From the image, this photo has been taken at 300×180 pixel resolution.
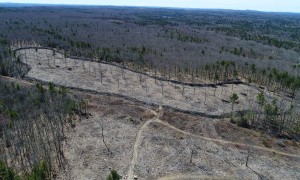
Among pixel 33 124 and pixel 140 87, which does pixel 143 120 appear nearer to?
pixel 140 87

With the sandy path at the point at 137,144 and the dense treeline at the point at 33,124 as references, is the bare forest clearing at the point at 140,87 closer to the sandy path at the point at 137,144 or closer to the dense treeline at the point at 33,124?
the sandy path at the point at 137,144

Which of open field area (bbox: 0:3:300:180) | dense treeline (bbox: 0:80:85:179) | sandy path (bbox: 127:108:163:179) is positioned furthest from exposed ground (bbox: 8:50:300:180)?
dense treeline (bbox: 0:80:85:179)

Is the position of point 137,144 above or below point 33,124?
below

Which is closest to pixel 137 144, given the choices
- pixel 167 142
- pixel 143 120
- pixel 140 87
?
pixel 167 142

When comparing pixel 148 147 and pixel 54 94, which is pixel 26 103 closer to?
Answer: pixel 54 94

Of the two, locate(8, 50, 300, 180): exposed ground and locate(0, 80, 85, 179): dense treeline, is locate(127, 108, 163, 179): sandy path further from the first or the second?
locate(0, 80, 85, 179): dense treeline

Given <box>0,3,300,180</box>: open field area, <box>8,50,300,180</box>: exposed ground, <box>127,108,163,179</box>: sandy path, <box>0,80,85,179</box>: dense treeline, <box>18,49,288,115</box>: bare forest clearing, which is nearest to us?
<box>127,108,163,179</box>: sandy path

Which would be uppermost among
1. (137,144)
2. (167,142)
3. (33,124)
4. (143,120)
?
(143,120)

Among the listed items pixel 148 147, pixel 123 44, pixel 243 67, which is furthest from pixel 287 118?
pixel 123 44
